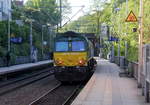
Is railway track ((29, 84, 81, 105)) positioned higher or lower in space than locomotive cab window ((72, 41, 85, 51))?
lower

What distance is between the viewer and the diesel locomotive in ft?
89.1

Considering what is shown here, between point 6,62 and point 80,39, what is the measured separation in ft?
60.0

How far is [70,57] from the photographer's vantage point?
27469 mm

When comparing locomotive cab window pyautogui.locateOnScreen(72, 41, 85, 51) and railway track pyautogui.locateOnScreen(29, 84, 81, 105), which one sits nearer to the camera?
railway track pyautogui.locateOnScreen(29, 84, 81, 105)

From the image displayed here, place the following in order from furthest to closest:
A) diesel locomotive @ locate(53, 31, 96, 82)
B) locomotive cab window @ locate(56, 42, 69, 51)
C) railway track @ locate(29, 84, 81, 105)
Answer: locomotive cab window @ locate(56, 42, 69, 51) < diesel locomotive @ locate(53, 31, 96, 82) < railway track @ locate(29, 84, 81, 105)

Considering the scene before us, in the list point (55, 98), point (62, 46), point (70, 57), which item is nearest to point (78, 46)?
point (62, 46)

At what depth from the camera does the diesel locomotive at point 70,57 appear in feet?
89.1

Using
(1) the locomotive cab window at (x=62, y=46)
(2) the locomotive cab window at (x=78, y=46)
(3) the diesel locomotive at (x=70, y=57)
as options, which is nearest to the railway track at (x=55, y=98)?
(3) the diesel locomotive at (x=70, y=57)

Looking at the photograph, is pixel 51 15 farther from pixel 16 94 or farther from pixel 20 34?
pixel 16 94

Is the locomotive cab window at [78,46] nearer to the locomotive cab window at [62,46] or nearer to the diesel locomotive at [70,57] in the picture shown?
the diesel locomotive at [70,57]

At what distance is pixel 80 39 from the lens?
28594 mm

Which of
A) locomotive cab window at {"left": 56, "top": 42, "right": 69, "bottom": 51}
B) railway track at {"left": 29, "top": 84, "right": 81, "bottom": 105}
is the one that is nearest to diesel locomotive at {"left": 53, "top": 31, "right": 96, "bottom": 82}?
locomotive cab window at {"left": 56, "top": 42, "right": 69, "bottom": 51}

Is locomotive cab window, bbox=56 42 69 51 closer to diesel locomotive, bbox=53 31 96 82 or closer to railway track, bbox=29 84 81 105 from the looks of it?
diesel locomotive, bbox=53 31 96 82

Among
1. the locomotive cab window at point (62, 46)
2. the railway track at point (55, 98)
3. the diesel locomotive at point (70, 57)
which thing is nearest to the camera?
the railway track at point (55, 98)
